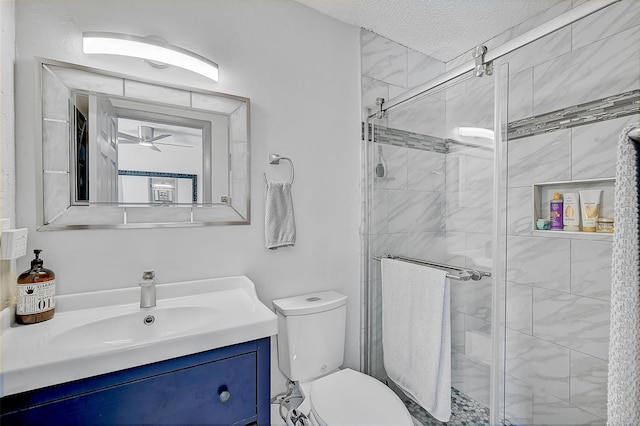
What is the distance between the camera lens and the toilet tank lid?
1.44 m

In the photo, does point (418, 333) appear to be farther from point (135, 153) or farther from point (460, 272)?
point (135, 153)

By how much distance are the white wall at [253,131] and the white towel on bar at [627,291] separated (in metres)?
1.29

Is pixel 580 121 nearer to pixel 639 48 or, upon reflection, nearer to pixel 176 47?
pixel 639 48

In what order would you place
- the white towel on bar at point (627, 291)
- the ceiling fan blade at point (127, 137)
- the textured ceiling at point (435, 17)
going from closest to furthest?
1. the white towel on bar at point (627, 291)
2. the ceiling fan blade at point (127, 137)
3. the textured ceiling at point (435, 17)

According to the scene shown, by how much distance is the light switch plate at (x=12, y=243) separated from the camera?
3.16ft

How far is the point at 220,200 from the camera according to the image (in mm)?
1426

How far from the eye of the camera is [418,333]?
1.45m

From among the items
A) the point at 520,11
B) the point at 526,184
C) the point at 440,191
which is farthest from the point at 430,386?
the point at 520,11

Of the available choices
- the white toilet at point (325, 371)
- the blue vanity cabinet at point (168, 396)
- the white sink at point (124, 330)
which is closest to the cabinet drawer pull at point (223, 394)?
the blue vanity cabinet at point (168, 396)

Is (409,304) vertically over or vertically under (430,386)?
over

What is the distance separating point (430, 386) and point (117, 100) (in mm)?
1815

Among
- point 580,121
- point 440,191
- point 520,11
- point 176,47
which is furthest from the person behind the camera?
point 520,11

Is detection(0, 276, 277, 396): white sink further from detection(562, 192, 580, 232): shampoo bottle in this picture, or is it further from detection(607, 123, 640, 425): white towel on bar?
detection(562, 192, 580, 232): shampoo bottle

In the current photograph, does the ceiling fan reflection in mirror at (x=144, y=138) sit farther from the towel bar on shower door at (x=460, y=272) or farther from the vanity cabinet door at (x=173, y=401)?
the towel bar on shower door at (x=460, y=272)
